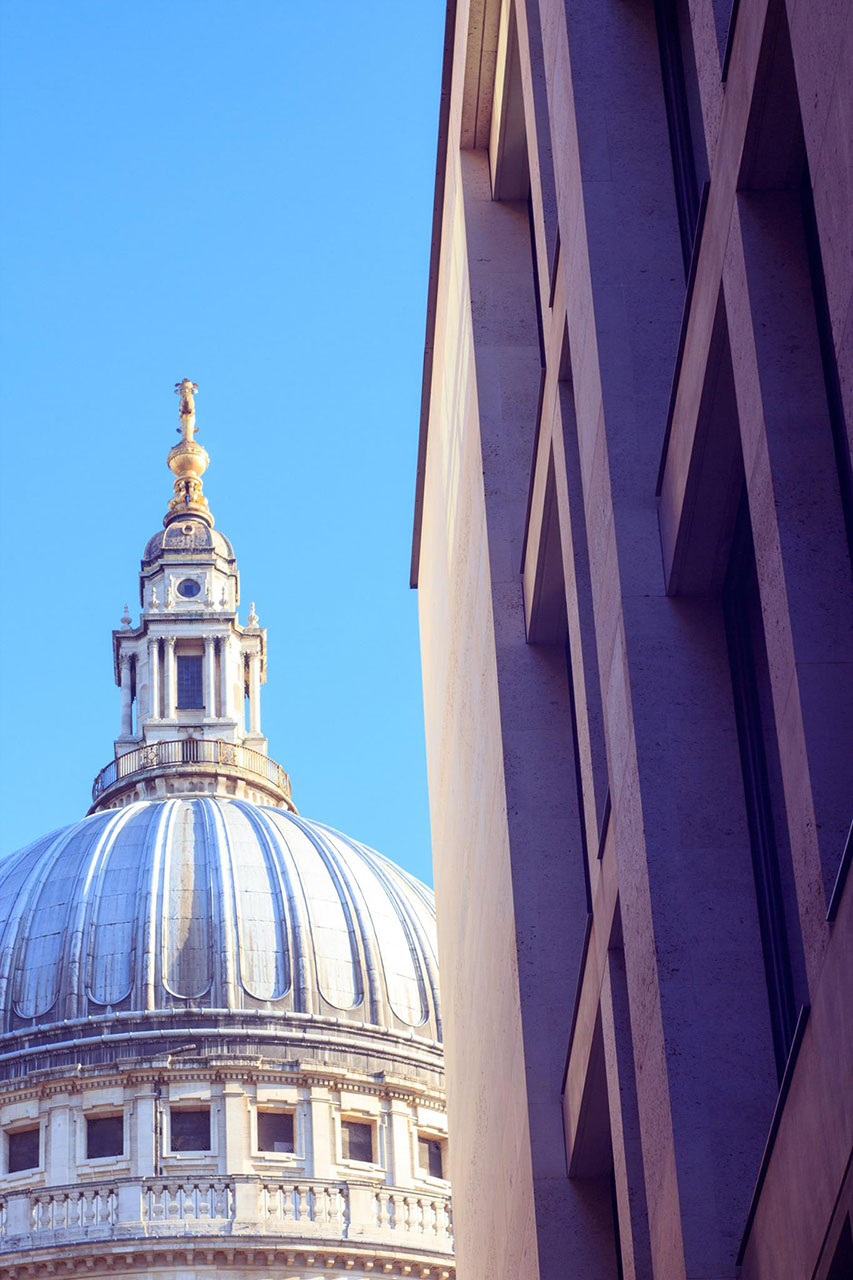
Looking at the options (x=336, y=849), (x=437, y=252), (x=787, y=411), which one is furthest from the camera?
(x=336, y=849)

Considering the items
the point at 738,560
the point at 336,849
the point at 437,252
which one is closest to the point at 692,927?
the point at 738,560

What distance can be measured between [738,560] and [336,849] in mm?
57196

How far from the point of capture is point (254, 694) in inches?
3110

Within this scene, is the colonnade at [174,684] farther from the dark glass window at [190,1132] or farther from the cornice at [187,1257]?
the cornice at [187,1257]

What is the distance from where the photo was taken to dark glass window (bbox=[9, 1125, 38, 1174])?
58.4 m

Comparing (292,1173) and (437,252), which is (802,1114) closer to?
(437,252)

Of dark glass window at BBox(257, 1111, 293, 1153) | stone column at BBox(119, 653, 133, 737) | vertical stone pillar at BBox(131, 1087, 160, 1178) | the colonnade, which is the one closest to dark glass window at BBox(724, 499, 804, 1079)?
vertical stone pillar at BBox(131, 1087, 160, 1178)

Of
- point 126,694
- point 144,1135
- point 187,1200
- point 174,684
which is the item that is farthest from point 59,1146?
point 126,694

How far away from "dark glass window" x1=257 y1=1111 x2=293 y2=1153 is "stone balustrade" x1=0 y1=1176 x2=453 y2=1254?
247cm

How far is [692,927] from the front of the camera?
37.9 feet

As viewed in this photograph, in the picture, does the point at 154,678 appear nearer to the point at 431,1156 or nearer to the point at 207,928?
the point at 207,928

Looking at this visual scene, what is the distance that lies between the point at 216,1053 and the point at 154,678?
20279 mm

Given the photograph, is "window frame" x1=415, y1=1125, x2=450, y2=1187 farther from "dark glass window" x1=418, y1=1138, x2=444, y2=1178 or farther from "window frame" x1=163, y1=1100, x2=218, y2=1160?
"window frame" x1=163, y1=1100, x2=218, y2=1160

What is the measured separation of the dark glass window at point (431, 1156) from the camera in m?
61.9
